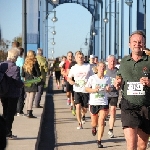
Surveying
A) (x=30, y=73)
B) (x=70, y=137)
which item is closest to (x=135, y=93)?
(x=70, y=137)

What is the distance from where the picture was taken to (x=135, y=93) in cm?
637

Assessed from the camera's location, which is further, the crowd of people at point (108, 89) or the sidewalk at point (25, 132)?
the sidewalk at point (25, 132)

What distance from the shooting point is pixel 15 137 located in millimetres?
9883

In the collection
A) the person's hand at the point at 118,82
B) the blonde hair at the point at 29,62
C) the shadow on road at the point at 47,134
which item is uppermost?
the blonde hair at the point at 29,62

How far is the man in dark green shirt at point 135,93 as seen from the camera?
6.36m

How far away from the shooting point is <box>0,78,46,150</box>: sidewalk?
8912mm

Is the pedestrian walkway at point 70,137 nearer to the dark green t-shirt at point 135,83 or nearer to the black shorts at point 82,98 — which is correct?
the black shorts at point 82,98

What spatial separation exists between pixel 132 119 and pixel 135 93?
291mm

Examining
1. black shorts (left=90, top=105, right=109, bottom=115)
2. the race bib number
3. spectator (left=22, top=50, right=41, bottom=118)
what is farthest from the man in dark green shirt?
spectator (left=22, top=50, right=41, bottom=118)

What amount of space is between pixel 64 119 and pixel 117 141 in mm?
4639

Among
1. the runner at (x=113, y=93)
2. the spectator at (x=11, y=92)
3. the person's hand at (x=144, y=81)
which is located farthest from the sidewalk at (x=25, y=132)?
the person's hand at (x=144, y=81)

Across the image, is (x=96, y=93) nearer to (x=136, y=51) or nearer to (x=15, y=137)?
(x=15, y=137)

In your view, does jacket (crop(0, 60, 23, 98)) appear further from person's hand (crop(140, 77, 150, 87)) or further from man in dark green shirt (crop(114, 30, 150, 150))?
person's hand (crop(140, 77, 150, 87))

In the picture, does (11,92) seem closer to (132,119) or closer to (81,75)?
(132,119)
